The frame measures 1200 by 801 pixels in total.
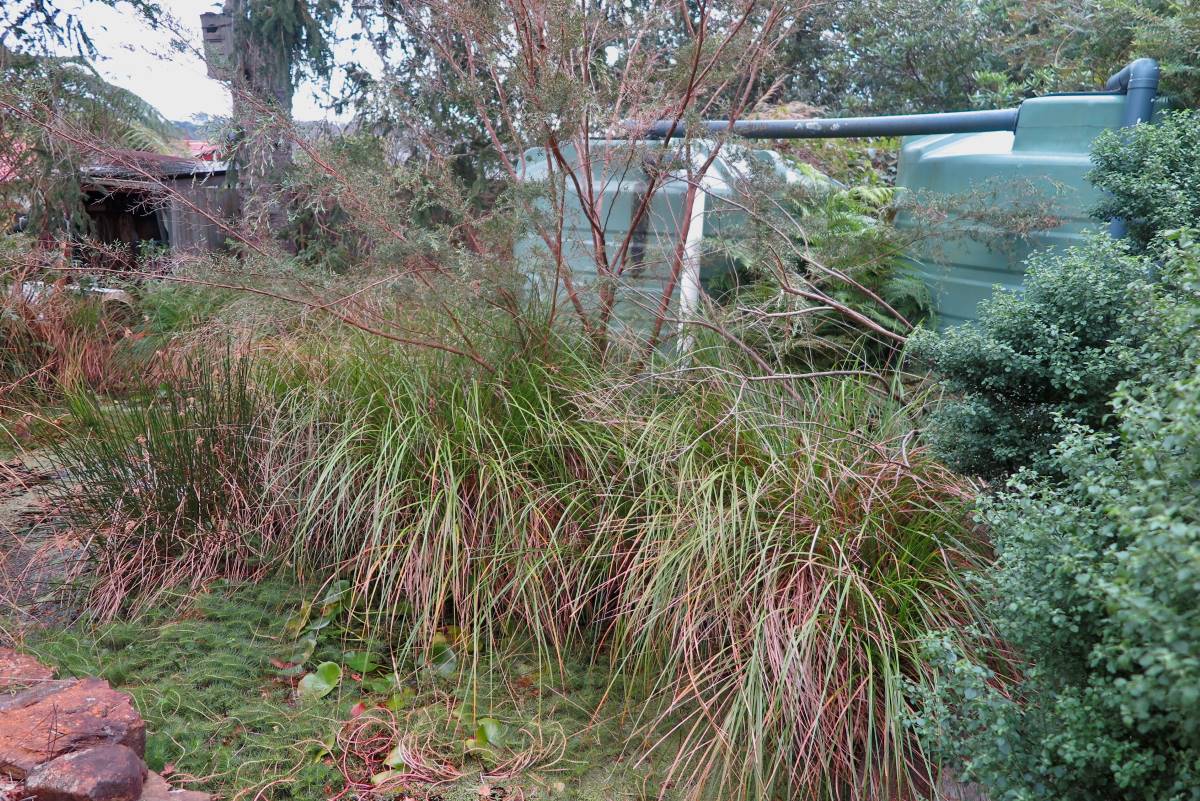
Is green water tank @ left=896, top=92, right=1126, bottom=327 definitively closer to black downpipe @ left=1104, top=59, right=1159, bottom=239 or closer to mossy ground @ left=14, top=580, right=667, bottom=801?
black downpipe @ left=1104, top=59, right=1159, bottom=239

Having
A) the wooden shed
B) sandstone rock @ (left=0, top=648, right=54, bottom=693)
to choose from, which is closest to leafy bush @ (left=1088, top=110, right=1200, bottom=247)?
the wooden shed

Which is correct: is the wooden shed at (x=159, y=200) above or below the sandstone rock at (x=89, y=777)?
above

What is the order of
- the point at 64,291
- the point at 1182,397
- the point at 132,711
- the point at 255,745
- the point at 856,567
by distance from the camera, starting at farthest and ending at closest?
the point at 64,291 → the point at 856,567 → the point at 255,745 → the point at 132,711 → the point at 1182,397

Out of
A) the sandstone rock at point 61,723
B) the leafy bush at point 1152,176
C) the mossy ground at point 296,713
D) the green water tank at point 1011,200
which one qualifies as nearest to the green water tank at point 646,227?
the green water tank at point 1011,200

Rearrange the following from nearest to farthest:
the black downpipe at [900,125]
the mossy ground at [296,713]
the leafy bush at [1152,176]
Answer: the mossy ground at [296,713]
the leafy bush at [1152,176]
the black downpipe at [900,125]

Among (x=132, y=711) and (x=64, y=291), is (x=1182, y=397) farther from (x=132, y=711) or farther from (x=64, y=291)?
(x=64, y=291)

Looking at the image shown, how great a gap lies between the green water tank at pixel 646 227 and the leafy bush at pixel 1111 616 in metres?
2.22

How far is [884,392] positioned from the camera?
13.0ft

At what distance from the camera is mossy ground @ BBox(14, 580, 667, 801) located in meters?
2.75

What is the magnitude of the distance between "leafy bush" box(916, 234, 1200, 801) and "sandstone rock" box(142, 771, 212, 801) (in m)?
1.90

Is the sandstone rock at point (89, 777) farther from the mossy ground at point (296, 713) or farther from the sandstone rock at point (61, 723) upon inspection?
the mossy ground at point (296, 713)

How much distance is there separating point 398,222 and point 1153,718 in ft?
10.8

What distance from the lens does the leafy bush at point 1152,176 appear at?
2.98 metres

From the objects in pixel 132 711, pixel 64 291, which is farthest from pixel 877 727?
pixel 64 291
